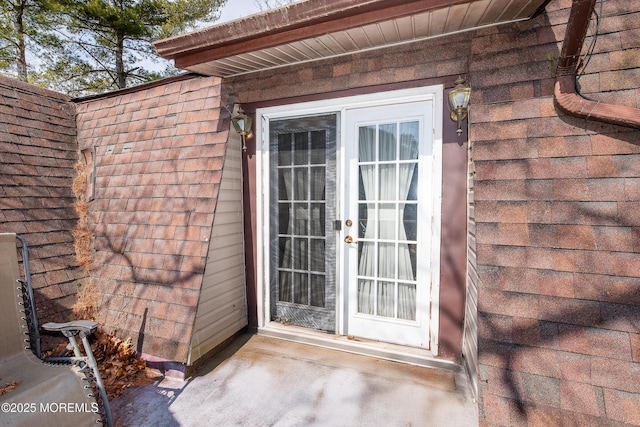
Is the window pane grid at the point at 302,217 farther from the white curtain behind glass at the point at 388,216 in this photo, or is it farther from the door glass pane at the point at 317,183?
the white curtain behind glass at the point at 388,216

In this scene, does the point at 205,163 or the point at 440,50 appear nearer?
the point at 440,50

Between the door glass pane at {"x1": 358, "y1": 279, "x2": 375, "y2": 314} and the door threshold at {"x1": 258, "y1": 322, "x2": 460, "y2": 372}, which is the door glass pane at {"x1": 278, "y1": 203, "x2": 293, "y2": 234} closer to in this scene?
the door glass pane at {"x1": 358, "y1": 279, "x2": 375, "y2": 314}

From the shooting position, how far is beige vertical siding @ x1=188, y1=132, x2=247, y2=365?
8.75ft

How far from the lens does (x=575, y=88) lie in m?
1.78

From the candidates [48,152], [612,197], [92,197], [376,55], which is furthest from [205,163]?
[612,197]

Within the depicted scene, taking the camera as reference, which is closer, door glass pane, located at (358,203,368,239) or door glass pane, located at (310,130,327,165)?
door glass pane, located at (358,203,368,239)

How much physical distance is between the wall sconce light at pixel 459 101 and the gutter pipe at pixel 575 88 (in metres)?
0.54

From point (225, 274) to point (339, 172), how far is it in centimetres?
160

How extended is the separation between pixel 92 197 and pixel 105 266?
3.03ft

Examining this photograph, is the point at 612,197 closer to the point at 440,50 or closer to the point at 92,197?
the point at 440,50

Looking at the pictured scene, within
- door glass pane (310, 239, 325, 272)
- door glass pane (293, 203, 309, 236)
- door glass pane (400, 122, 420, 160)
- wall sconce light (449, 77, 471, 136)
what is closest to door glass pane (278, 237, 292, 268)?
door glass pane (293, 203, 309, 236)

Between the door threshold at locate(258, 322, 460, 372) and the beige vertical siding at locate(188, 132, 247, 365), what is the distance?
16.6 inches

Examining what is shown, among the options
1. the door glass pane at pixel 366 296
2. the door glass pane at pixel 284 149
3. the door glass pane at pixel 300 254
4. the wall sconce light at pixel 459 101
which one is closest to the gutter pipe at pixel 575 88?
the wall sconce light at pixel 459 101

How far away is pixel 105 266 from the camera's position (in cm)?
308
